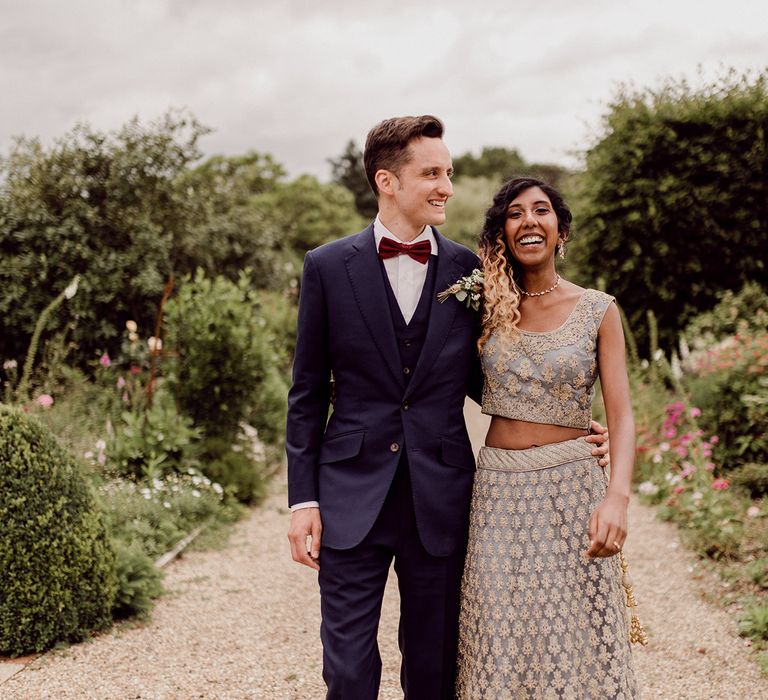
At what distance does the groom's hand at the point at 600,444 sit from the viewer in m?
2.59

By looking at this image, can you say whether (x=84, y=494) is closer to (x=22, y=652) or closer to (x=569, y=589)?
(x=22, y=652)

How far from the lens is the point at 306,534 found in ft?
8.38

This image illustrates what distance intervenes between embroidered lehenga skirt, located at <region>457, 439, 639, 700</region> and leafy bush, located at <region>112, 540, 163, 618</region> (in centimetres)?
240

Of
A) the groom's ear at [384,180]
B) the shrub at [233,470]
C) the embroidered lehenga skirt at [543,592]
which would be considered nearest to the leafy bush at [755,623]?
the embroidered lehenga skirt at [543,592]

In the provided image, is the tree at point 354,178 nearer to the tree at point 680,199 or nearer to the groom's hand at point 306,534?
the tree at point 680,199

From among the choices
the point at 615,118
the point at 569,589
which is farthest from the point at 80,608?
the point at 615,118

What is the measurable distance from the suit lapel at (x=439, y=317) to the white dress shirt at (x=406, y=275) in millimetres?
48

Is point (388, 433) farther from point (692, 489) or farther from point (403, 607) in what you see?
point (692, 489)

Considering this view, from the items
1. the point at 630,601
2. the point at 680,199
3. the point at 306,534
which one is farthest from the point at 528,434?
the point at 680,199

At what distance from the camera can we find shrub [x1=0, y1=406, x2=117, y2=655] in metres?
3.82

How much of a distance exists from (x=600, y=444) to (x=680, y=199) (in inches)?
284

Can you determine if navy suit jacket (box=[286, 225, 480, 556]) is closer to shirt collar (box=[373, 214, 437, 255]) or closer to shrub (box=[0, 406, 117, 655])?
shirt collar (box=[373, 214, 437, 255])

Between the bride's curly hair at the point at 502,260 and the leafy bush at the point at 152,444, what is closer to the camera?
the bride's curly hair at the point at 502,260

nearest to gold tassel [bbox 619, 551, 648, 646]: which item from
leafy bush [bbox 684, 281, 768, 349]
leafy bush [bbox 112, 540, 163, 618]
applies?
leafy bush [bbox 112, 540, 163, 618]
